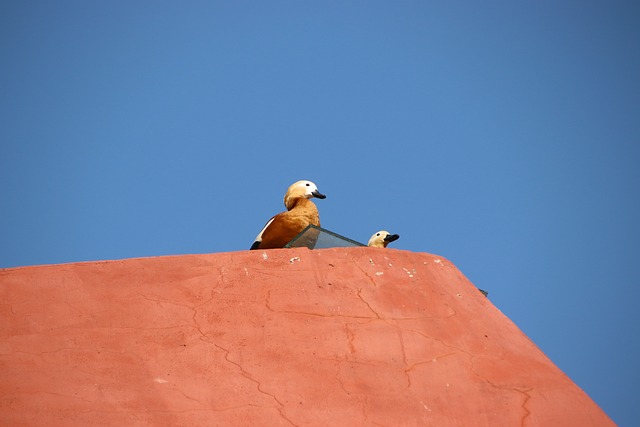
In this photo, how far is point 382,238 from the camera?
7227mm

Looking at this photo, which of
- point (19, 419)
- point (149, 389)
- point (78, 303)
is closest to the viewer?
point (19, 419)

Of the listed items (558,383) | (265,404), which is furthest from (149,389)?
(558,383)

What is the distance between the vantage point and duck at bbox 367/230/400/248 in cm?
716

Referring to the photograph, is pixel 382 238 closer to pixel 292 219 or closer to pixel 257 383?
pixel 292 219

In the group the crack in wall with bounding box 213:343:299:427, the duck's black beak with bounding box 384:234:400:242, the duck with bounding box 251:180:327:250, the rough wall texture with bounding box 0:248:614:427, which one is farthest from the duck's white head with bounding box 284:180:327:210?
the crack in wall with bounding box 213:343:299:427

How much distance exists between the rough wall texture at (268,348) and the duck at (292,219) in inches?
61.3

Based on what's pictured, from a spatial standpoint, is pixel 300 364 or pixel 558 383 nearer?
pixel 300 364

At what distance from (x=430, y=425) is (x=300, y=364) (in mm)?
643

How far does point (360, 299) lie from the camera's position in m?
3.81

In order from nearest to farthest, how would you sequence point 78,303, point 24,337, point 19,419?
point 19,419 < point 24,337 < point 78,303

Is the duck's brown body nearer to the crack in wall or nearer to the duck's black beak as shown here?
the duck's black beak

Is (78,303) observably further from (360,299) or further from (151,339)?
(360,299)

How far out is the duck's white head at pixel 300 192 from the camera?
249 inches

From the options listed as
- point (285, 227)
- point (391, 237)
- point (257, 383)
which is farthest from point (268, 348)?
point (391, 237)
